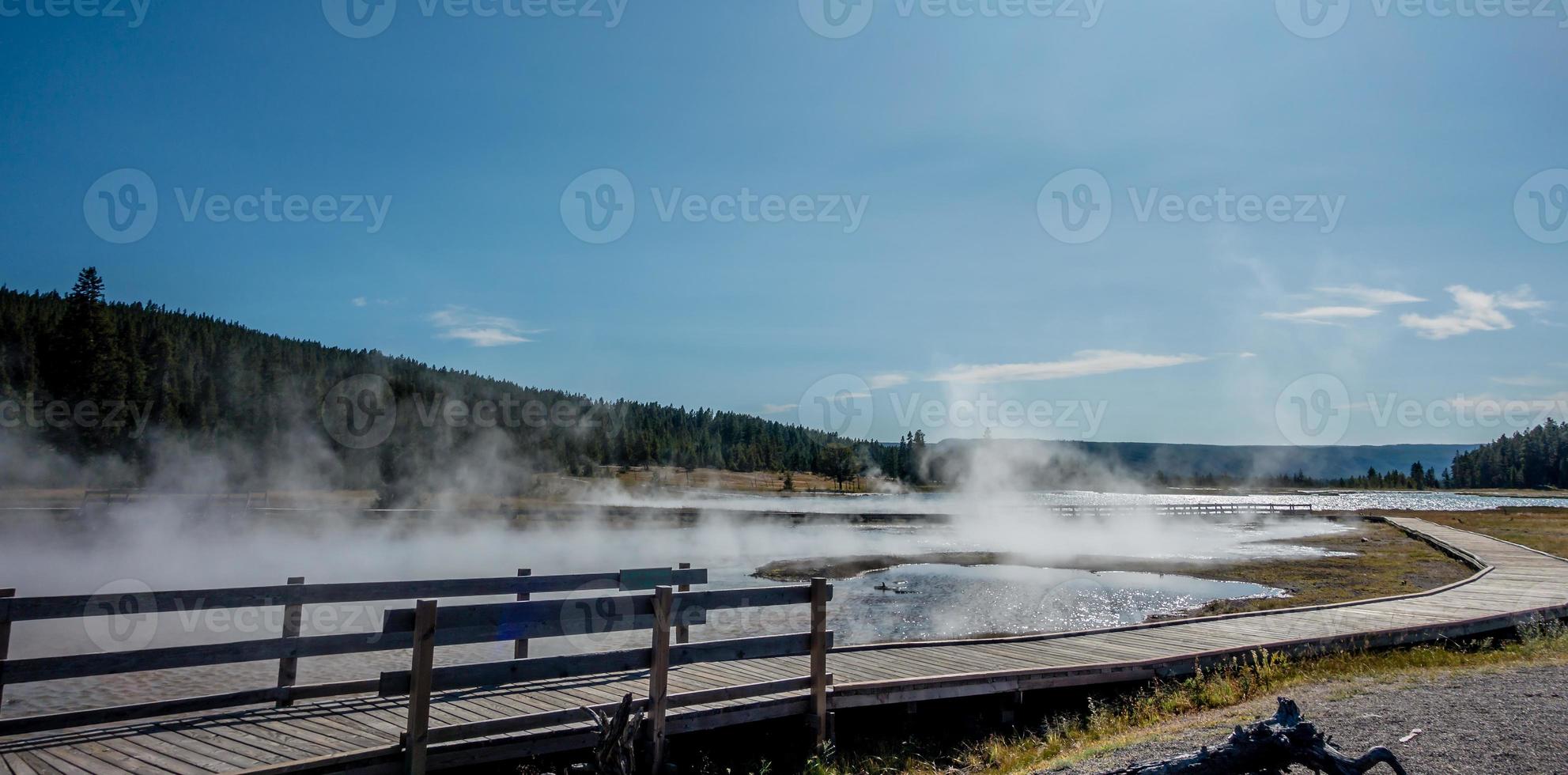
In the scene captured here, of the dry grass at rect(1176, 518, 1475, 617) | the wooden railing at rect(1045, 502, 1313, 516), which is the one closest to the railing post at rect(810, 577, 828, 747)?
the dry grass at rect(1176, 518, 1475, 617)

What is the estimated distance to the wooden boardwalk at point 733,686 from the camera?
692 centimetres

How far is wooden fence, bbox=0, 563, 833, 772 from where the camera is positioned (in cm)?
696

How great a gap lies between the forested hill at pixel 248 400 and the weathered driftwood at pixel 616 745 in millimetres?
67694

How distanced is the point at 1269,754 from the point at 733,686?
189 inches

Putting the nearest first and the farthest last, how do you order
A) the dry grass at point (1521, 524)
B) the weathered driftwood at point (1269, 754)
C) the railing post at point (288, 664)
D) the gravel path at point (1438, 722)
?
the weathered driftwood at point (1269, 754) < the gravel path at point (1438, 722) < the railing post at point (288, 664) < the dry grass at point (1521, 524)

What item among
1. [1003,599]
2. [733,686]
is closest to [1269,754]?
[733,686]

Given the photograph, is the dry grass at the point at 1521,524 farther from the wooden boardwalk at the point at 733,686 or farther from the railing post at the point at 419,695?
the railing post at the point at 419,695

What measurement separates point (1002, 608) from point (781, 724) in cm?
1676

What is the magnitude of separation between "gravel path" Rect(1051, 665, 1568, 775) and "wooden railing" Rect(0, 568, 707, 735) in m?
6.17

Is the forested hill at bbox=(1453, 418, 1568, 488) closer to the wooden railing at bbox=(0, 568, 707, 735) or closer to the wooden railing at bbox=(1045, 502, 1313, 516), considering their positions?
the wooden railing at bbox=(1045, 502, 1313, 516)

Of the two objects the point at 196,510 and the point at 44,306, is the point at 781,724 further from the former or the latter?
the point at 44,306

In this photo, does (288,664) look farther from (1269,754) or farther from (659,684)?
(1269,754)

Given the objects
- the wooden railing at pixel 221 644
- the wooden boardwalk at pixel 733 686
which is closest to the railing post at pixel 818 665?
the wooden boardwalk at pixel 733 686

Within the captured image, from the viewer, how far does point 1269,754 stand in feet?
20.1
